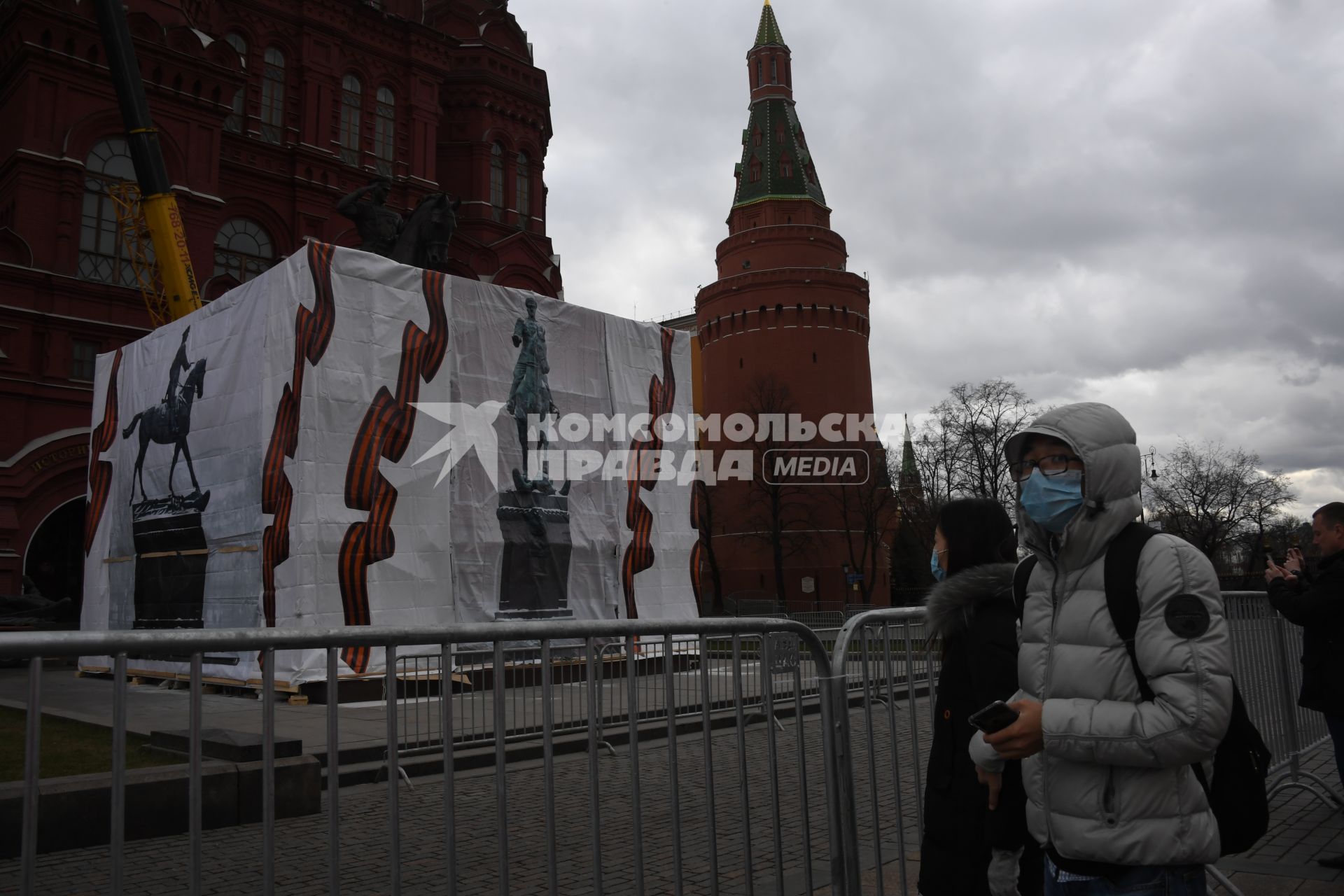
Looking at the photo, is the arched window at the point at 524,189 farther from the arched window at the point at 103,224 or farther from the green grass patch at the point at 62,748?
the green grass patch at the point at 62,748

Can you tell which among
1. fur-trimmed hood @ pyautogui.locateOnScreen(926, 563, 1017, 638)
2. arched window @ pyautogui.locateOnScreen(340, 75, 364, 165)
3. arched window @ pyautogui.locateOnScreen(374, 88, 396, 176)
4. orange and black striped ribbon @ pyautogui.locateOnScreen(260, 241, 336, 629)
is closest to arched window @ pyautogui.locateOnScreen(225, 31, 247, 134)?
arched window @ pyautogui.locateOnScreen(340, 75, 364, 165)

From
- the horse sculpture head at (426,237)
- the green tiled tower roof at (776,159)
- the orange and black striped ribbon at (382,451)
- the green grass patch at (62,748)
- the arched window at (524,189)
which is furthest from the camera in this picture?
the green tiled tower roof at (776,159)

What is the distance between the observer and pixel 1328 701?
506 cm

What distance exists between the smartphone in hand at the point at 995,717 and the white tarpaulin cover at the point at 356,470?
391 inches

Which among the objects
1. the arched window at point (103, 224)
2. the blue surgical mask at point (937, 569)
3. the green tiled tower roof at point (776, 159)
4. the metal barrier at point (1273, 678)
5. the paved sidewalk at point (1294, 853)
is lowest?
the paved sidewalk at point (1294, 853)

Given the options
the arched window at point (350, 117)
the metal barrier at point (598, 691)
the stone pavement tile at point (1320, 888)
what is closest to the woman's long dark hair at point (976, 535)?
the metal barrier at point (598, 691)

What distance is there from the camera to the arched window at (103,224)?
2295 cm

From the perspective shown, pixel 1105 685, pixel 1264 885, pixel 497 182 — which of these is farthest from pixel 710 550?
pixel 1105 685

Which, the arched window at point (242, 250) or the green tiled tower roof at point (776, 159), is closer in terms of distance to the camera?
the arched window at point (242, 250)

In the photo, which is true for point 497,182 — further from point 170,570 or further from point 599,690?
point 599,690

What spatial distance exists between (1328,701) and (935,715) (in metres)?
3.23

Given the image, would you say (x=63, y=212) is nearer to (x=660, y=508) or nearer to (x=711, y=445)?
(x=660, y=508)

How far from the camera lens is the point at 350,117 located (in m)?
30.8

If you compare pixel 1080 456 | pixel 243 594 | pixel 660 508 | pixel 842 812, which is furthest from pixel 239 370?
pixel 1080 456
